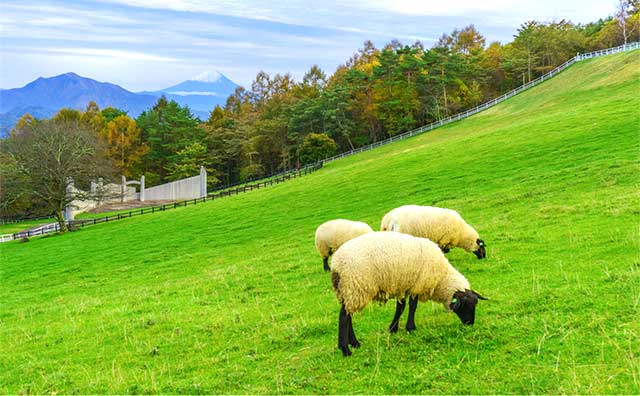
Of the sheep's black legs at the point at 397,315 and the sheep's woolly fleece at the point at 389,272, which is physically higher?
the sheep's woolly fleece at the point at 389,272

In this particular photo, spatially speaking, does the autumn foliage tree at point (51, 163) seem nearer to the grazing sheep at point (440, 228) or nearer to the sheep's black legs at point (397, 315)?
the grazing sheep at point (440, 228)

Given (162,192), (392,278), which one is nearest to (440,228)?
(392,278)

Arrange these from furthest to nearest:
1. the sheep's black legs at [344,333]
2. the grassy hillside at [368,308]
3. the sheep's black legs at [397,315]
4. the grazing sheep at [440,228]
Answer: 1. the grazing sheep at [440,228]
2. the sheep's black legs at [397,315]
3. the sheep's black legs at [344,333]
4. the grassy hillside at [368,308]

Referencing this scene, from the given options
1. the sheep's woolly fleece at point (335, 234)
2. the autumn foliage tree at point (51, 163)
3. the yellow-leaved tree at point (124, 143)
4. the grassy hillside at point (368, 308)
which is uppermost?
the yellow-leaved tree at point (124, 143)

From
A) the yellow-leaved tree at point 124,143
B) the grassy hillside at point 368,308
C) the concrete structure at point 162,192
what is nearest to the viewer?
the grassy hillside at point 368,308

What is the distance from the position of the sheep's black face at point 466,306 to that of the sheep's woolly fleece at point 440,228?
4.92 m

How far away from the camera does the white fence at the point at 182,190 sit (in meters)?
63.7

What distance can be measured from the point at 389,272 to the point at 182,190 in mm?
62686

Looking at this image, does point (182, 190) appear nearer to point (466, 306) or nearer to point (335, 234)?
point (335, 234)

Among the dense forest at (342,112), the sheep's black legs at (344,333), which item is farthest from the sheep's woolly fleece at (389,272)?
the dense forest at (342,112)

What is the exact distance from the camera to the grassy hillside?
6.36 meters

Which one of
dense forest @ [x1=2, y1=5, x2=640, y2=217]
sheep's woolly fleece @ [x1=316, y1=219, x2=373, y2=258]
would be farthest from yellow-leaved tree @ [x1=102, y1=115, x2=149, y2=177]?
sheep's woolly fleece @ [x1=316, y1=219, x2=373, y2=258]

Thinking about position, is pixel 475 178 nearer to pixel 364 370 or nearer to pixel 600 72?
pixel 364 370

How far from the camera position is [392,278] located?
7.29 metres
